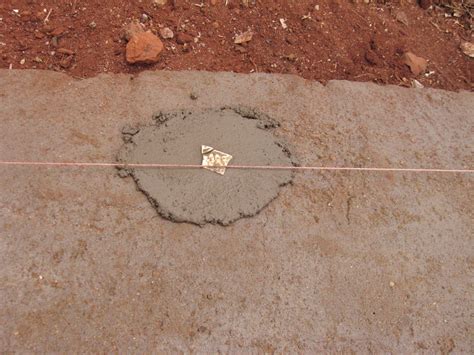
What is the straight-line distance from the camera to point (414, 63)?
2553 mm

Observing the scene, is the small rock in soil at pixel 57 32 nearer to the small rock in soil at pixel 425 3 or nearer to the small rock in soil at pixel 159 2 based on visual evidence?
the small rock in soil at pixel 159 2

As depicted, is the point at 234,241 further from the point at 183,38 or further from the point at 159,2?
the point at 159,2

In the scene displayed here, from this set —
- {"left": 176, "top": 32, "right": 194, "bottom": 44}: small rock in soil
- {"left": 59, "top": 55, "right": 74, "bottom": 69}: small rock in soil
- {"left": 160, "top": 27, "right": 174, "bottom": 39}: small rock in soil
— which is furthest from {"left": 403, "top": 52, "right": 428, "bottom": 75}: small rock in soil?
{"left": 59, "top": 55, "right": 74, "bottom": 69}: small rock in soil

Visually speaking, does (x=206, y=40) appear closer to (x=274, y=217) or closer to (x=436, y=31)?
(x=274, y=217)

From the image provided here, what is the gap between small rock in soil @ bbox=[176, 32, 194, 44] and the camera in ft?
7.84

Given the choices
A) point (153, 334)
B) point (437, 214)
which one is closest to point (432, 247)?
point (437, 214)

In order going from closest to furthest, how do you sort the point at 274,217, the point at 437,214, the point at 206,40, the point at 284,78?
the point at 274,217 < the point at 437,214 < the point at 284,78 < the point at 206,40

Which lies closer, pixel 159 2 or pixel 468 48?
pixel 159 2

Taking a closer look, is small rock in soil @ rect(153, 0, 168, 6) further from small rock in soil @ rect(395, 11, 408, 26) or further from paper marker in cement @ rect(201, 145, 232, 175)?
small rock in soil @ rect(395, 11, 408, 26)

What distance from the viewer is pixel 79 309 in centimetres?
157

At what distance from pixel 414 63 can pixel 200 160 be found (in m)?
1.59

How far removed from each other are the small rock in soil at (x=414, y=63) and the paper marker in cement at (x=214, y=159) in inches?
55.7

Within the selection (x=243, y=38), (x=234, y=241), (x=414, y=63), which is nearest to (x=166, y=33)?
(x=243, y=38)

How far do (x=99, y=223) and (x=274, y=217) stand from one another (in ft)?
2.56
